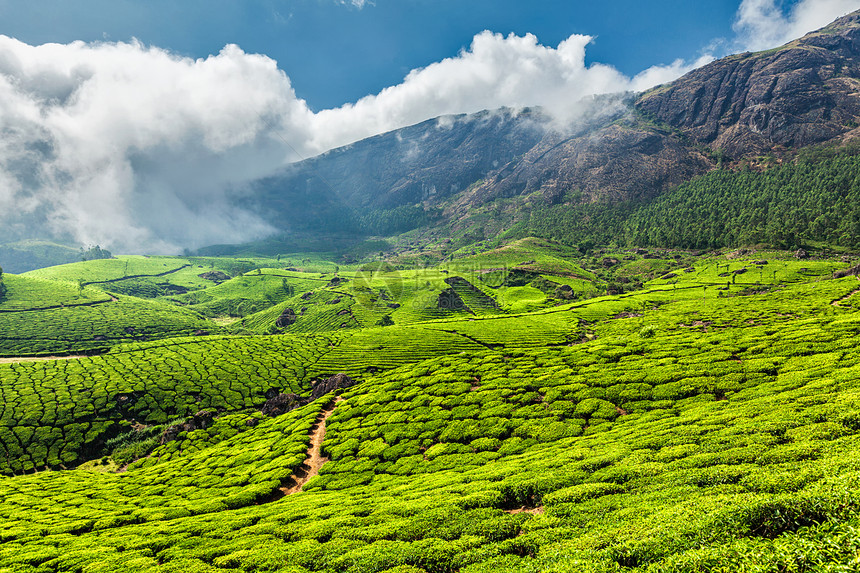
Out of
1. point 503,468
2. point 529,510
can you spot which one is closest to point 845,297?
point 503,468

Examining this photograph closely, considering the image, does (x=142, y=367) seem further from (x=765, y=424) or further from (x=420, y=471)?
(x=765, y=424)

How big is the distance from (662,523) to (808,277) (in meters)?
226

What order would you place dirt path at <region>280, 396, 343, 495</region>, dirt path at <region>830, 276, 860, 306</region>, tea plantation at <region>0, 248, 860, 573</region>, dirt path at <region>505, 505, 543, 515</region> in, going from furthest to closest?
1. dirt path at <region>830, 276, 860, 306</region>
2. dirt path at <region>280, 396, 343, 495</region>
3. dirt path at <region>505, 505, 543, 515</region>
4. tea plantation at <region>0, 248, 860, 573</region>

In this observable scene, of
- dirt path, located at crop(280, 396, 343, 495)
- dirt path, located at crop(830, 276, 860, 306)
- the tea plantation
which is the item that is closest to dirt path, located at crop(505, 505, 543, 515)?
the tea plantation

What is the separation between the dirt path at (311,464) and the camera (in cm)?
4788

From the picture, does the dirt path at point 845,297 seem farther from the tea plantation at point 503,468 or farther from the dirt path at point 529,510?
the dirt path at point 529,510

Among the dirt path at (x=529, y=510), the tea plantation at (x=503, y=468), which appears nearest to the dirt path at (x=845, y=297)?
the tea plantation at (x=503, y=468)

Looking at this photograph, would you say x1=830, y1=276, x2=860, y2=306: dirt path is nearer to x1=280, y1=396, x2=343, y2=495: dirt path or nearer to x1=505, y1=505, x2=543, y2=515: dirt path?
x1=505, y1=505, x2=543, y2=515: dirt path

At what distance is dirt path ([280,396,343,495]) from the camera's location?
47875mm

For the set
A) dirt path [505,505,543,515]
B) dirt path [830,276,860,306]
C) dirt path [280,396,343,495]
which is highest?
dirt path [505,505,543,515]

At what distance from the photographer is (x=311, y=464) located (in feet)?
177

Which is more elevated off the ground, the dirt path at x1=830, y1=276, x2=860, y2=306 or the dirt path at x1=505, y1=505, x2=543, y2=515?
the dirt path at x1=505, y1=505, x2=543, y2=515

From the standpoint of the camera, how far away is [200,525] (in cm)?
3569

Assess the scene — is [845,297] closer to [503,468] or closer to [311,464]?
[503,468]
